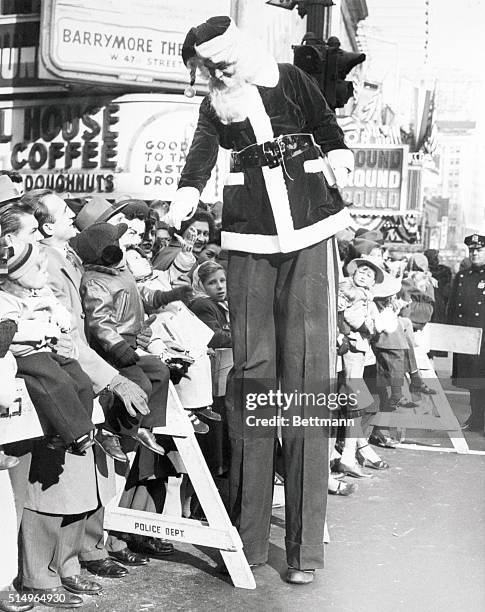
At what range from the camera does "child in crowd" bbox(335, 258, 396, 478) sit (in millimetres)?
4707

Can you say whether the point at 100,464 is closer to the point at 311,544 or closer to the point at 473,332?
the point at 311,544

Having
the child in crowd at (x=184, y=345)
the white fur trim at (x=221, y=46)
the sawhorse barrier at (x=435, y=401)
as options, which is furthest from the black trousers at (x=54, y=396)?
the sawhorse barrier at (x=435, y=401)

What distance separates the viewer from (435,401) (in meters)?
6.15

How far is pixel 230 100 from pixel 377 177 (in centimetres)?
216

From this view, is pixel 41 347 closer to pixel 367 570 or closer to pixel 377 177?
pixel 367 570

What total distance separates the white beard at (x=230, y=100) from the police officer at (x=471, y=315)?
334 cm

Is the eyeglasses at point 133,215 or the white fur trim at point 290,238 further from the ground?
the eyeglasses at point 133,215

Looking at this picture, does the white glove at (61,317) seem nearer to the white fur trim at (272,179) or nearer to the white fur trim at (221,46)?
the white fur trim at (272,179)

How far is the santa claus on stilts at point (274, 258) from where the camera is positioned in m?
3.18

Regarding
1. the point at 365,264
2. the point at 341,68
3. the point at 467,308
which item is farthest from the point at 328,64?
the point at 467,308

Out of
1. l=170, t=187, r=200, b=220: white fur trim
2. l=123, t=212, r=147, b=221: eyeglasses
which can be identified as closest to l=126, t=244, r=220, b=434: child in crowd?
l=123, t=212, r=147, b=221: eyeglasses

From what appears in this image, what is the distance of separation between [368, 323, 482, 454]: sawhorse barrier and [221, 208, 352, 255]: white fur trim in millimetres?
2512

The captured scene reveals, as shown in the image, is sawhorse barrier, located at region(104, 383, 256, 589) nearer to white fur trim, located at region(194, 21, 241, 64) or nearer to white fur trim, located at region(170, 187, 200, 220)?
white fur trim, located at region(170, 187, 200, 220)

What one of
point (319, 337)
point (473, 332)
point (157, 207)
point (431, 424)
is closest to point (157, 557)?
point (319, 337)
